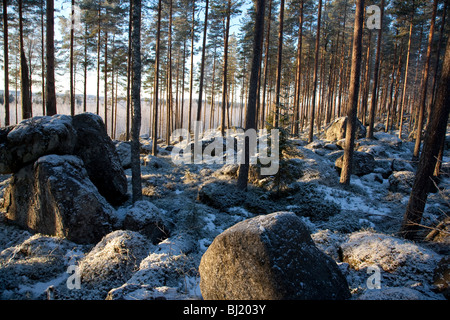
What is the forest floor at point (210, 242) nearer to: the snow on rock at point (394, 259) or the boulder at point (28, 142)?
the snow on rock at point (394, 259)

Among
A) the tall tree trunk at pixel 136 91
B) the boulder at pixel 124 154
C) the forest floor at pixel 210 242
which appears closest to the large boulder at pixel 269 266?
the forest floor at pixel 210 242

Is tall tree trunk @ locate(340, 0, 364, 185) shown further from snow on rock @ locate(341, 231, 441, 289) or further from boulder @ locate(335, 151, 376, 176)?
snow on rock @ locate(341, 231, 441, 289)

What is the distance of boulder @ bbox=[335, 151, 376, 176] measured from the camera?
531 inches

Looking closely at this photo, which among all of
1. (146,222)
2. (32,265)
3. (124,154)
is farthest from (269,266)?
(124,154)

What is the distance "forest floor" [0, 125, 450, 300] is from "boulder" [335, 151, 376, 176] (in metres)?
0.66

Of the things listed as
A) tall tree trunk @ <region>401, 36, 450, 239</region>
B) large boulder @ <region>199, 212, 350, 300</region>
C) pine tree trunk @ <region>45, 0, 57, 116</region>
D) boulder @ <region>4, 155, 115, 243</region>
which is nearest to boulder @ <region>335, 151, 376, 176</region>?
tall tree trunk @ <region>401, 36, 450, 239</region>

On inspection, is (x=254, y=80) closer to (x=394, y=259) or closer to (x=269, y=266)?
(x=394, y=259)

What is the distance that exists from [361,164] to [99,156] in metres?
14.1

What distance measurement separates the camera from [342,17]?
29.0 metres

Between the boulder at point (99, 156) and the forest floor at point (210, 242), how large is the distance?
90 cm

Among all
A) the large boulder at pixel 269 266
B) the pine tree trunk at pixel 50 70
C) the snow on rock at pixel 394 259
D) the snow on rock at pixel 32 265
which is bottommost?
the snow on rock at pixel 32 265

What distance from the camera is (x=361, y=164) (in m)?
13.8

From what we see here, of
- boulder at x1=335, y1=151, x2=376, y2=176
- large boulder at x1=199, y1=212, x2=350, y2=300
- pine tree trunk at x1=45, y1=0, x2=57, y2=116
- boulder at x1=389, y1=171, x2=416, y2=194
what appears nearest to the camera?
large boulder at x1=199, y1=212, x2=350, y2=300

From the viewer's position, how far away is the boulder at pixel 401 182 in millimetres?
11333
